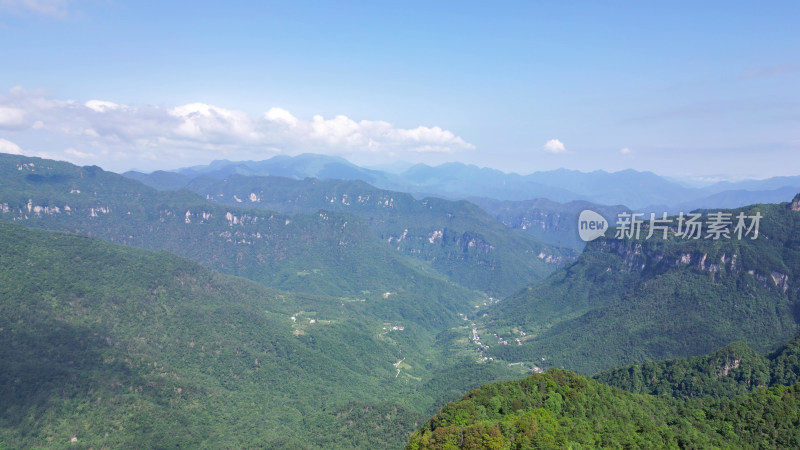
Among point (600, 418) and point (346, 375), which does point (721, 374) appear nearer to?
point (600, 418)

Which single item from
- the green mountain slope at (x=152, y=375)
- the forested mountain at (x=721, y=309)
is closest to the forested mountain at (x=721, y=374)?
the forested mountain at (x=721, y=309)

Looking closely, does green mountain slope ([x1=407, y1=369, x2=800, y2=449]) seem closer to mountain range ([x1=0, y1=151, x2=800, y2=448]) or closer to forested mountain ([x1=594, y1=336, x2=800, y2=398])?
mountain range ([x1=0, y1=151, x2=800, y2=448])

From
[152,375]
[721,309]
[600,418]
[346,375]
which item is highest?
[721,309]

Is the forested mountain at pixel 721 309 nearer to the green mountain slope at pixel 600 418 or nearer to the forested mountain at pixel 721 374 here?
the forested mountain at pixel 721 374

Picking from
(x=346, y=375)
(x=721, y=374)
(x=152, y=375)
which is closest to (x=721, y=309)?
(x=721, y=374)

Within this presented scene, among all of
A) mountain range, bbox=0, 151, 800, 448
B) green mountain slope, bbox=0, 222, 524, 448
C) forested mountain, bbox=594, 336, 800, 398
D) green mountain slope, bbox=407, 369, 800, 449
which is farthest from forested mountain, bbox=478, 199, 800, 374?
green mountain slope, bbox=407, 369, 800, 449

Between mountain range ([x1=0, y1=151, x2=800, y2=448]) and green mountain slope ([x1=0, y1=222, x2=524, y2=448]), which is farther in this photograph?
green mountain slope ([x1=0, y1=222, x2=524, y2=448])
